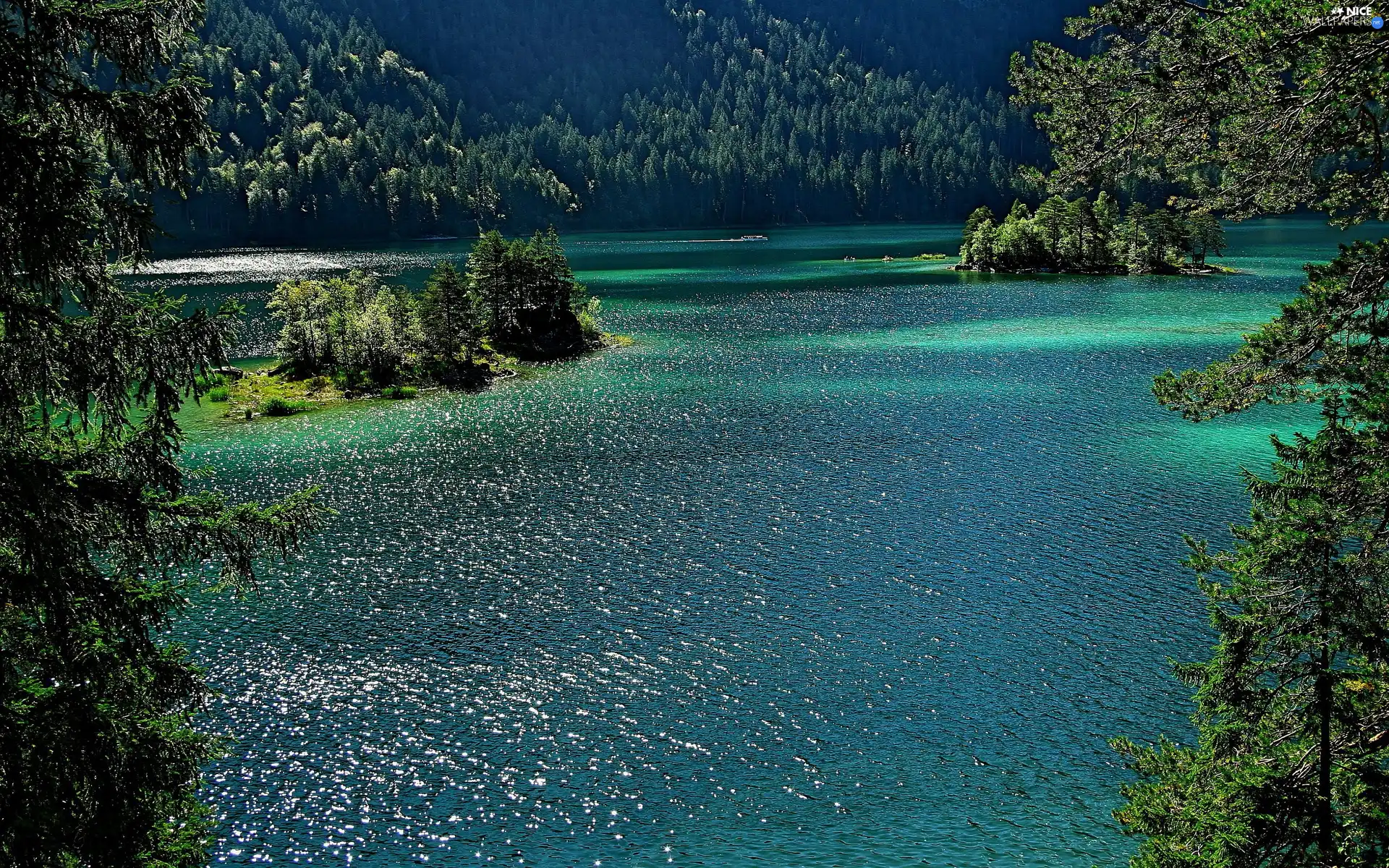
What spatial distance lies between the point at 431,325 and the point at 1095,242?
10799cm

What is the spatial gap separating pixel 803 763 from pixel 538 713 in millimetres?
7836

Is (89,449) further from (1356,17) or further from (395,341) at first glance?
(395,341)

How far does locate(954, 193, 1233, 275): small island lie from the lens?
139625 millimetres

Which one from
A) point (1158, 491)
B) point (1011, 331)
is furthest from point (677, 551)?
point (1011, 331)

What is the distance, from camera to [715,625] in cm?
3247

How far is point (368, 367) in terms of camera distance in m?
75.1

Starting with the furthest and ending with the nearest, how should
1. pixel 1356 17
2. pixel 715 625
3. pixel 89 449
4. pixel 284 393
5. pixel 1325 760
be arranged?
pixel 284 393 → pixel 715 625 → pixel 89 449 → pixel 1325 760 → pixel 1356 17

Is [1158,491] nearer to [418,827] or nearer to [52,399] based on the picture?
[418,827]

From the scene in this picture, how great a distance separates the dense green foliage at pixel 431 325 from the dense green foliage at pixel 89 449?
62180mm

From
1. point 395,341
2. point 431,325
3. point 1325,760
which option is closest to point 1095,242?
point 431,325

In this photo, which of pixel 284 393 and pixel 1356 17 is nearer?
pixel 1356 17

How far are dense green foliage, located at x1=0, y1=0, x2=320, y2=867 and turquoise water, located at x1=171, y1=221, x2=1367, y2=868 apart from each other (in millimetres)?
11721

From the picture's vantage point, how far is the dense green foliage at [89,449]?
10.3 meters

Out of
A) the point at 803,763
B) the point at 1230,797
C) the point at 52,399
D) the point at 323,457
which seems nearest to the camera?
the point at 52,399
